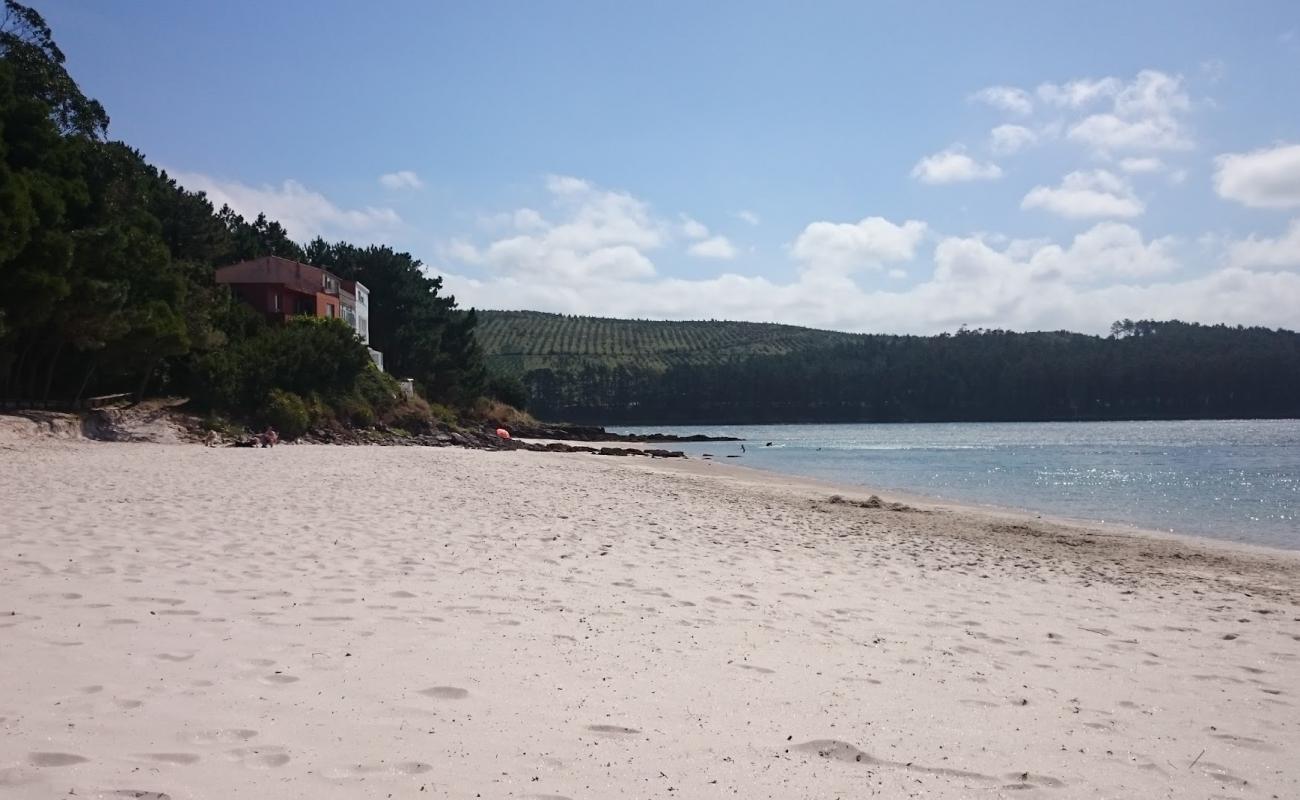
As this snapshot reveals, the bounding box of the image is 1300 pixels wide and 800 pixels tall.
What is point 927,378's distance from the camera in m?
146

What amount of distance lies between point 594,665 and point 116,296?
24.7m

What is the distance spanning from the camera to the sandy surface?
3.92 meters

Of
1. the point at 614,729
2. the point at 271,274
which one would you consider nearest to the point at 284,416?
the point at 271,274

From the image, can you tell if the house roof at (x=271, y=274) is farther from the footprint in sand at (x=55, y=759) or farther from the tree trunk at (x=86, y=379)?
the footprint in sand at (x=55, y=759)

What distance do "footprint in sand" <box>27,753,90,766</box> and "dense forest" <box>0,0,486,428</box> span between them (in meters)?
22.1

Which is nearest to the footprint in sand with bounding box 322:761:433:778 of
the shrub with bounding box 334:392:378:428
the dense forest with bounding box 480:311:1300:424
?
the shrub with bounding box 334:392:378:428

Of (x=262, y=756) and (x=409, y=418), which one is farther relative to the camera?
(x=409, y=418)

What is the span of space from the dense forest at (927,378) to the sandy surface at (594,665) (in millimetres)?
115325

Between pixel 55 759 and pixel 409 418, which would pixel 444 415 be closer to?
pixel 409 418

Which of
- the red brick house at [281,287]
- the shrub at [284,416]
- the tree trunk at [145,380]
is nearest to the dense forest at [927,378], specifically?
the red brick house at [281,287]

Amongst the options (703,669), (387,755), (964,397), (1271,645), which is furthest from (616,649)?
(964,397)

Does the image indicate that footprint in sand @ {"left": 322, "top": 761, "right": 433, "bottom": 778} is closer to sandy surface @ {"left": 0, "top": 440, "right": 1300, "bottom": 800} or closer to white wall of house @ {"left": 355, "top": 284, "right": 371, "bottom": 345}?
sandy surface @ {"left": 0, "top": 440, "right": 1300, "bottom": 800}

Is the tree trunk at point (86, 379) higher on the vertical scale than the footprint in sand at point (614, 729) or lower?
higher

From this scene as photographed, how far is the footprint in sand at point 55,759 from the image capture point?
3492 millimetres
